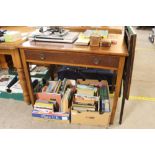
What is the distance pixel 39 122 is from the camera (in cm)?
173

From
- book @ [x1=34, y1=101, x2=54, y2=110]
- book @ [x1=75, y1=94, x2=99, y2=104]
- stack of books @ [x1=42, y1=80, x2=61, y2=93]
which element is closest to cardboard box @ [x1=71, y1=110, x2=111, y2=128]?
book @ [x1=75, y1=94, x2=99, y2=104]

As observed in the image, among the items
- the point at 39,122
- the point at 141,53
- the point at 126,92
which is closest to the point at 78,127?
the point at 39,122

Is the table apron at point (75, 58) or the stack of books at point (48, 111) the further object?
the stack of books at point (48, 111)

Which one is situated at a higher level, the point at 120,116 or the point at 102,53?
the point at 102,53

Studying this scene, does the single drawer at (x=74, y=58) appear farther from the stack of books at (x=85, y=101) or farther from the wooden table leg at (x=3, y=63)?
the wooden table leg at (x=3, y=63)

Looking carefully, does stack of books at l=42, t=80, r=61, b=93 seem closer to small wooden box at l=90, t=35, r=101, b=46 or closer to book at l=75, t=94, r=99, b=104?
book at l=75, t=94, r=99, b=104

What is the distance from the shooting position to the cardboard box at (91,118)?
5.17ft

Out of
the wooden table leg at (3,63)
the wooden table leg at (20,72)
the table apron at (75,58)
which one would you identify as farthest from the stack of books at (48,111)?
the wooden table leg at (3,63)

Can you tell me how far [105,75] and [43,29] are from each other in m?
0.94

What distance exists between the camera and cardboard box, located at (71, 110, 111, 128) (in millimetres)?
1577

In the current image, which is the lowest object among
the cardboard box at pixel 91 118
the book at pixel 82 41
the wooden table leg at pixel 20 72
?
the cardboard box at pixel 91 118

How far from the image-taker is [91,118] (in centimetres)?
161

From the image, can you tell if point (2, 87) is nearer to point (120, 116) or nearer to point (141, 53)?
point (120, 116)

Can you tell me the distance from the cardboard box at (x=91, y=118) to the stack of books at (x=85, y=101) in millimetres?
46
